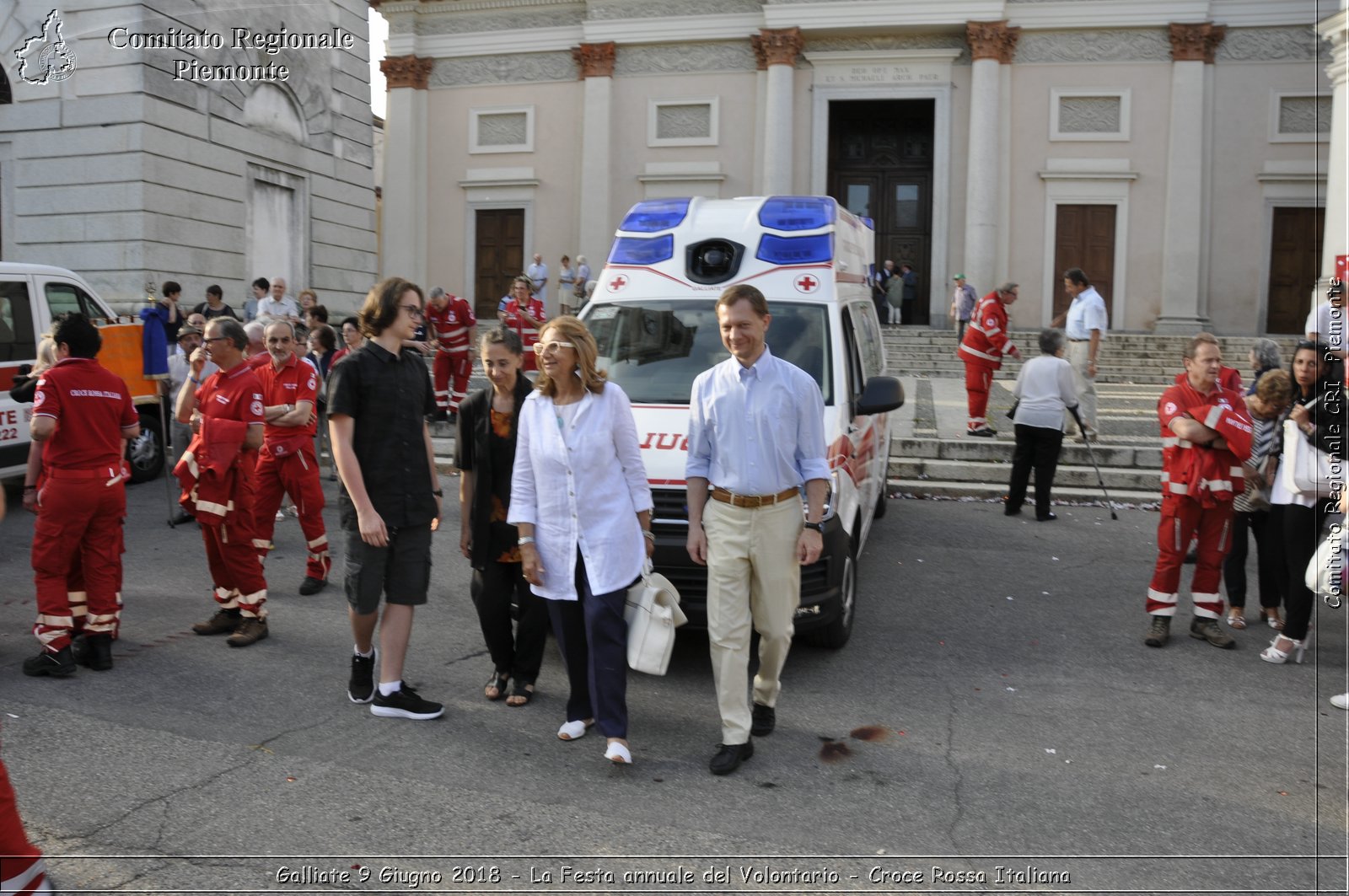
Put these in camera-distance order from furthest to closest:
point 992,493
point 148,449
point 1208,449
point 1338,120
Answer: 1. point 1338,120
2. point 148,449
3. point 992,493
4. point 1208,449

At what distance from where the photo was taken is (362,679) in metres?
5.27

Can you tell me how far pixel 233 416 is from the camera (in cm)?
632

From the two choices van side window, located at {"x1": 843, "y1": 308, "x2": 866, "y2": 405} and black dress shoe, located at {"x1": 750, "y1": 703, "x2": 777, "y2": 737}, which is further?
van side window, located at {"x1": 843, "y1": 308, "x2": 866, "y2": 405}

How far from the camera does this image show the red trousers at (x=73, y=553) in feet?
18.3

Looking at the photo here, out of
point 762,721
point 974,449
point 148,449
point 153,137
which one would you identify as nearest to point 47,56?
point 153,137

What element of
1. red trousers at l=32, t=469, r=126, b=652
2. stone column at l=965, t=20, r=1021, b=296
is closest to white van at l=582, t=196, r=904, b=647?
red trousers at l=32, t=469, r=126, b=652

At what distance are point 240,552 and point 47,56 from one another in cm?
1235

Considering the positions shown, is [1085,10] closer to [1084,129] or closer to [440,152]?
[1084,129]

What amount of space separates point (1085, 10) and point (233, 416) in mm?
24949

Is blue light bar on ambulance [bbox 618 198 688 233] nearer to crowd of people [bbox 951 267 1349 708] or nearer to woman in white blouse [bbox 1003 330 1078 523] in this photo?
crowd of people [bbox 951 267 1349 708]

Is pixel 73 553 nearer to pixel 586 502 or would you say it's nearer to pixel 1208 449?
pixel 586 502

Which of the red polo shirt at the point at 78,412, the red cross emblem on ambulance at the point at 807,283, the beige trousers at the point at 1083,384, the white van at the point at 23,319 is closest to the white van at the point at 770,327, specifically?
the red cross emblem on ambulance at the point at 807,283

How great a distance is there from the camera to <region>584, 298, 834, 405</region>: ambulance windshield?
6.54 meters

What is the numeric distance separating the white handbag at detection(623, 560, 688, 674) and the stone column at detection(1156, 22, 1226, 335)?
942 inches
